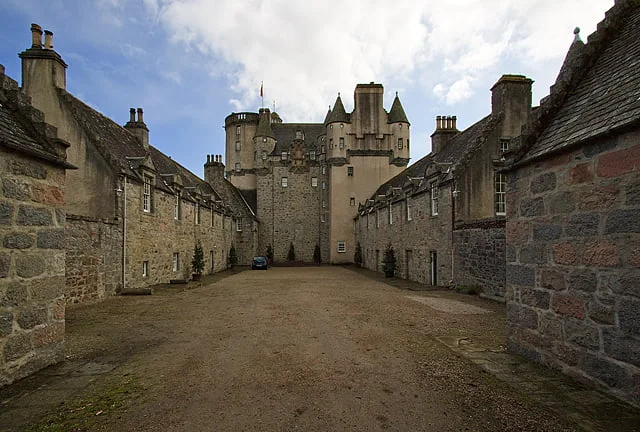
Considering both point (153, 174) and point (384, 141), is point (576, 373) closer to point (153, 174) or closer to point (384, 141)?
point (153, 174)

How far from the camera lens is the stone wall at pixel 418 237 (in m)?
16.5

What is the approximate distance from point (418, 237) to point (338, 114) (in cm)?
2177

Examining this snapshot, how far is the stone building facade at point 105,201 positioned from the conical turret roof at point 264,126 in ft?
80.5

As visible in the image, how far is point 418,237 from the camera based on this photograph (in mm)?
19562

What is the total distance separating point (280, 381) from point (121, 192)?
13203 millimetres

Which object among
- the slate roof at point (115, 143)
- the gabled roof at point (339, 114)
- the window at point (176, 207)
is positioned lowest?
the window at point (176, 207)

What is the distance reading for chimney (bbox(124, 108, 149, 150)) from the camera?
71.7 feet

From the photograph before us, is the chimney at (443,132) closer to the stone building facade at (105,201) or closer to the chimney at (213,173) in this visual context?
the stone building facade at (105,201)

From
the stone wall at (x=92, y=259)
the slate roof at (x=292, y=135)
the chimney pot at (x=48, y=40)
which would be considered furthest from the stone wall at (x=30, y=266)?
the slate roof at (x=292, y=135)

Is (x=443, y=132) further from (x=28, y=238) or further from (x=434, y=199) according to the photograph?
(x=28, y=238)

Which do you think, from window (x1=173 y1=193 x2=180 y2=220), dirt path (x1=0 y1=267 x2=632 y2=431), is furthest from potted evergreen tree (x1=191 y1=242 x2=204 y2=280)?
dirt path (x1=0 y1=267 x2=632 y2=431)

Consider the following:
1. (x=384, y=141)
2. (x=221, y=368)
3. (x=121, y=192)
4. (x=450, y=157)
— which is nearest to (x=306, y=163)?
(x=384, y=141)

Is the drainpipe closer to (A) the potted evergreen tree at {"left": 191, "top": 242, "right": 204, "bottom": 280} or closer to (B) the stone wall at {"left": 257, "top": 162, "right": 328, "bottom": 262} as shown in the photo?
(A) the potted evergreen tree at {"left": 191, "top": 242, "right": 204, "bottom": 280}

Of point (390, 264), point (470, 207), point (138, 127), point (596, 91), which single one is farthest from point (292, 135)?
point (596, 91)
